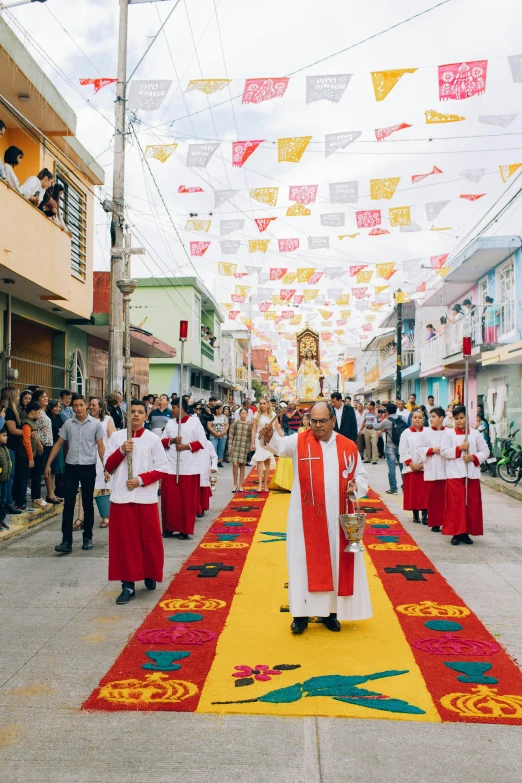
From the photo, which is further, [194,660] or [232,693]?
[194,660]

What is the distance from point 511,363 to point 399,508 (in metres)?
7.81

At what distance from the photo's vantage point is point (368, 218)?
53.6ft

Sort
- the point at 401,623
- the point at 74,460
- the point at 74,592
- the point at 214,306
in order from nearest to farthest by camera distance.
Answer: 1. the point at 401,623
2. the point at 74,592
3. the point at 74,460
4. the point at 214,306

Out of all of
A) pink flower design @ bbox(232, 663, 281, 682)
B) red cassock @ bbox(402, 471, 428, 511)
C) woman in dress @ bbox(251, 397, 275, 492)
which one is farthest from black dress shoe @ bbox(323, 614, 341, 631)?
woman in dress @ bbox(251, 397, 275, 492)

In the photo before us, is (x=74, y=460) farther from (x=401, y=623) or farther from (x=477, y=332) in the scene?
(x=477, y=332)

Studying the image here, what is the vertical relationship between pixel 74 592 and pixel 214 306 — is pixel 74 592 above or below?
below

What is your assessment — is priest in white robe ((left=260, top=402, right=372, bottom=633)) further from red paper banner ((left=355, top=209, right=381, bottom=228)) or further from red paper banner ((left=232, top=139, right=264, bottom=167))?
red paper banner ((left=355, top=209, right=381, bottom=228))

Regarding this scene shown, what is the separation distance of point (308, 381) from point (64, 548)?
41039mm

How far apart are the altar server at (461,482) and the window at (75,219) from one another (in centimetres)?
924

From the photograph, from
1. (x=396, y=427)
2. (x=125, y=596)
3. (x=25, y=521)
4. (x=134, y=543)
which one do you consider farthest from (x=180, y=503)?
(x=396, y=427)

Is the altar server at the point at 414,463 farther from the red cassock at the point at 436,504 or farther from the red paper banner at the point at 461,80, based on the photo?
the red paper banner at the point at 461,80

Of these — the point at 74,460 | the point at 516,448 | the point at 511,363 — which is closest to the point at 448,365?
the point at 511,363

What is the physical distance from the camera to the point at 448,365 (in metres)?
24.1

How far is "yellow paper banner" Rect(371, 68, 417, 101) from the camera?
1026cm
